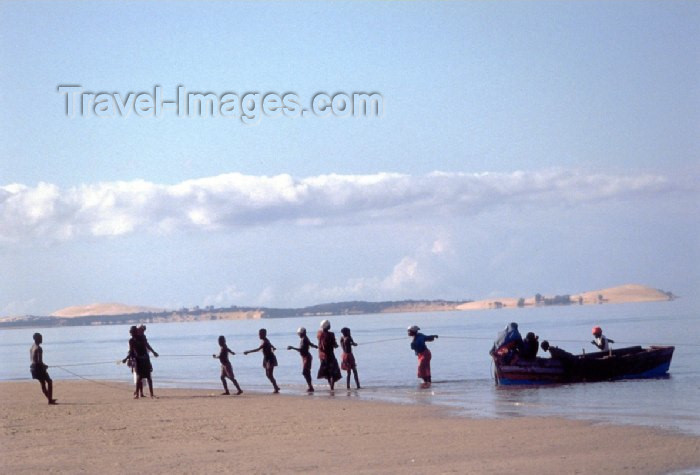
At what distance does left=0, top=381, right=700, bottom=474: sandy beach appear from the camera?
37.2ft

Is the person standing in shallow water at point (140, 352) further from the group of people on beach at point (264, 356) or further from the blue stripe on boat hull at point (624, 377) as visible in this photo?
the blue stripe on boat hull at point (624, 377)

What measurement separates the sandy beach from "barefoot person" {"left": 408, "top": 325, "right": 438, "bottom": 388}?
13.5 feet

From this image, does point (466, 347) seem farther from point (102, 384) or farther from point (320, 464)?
point (320, 464)

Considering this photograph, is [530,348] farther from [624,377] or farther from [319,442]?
[319,442]

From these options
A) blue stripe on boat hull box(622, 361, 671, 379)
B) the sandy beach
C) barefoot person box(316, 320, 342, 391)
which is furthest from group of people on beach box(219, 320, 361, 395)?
blue stripe on boat hull box(622, 361, 671, 379)

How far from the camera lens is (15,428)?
1587 cm

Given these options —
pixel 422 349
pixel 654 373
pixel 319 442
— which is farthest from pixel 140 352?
pixel 654 373

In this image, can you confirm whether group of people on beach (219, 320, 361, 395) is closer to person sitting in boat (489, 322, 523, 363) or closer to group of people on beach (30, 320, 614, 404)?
group of people on beach (30, 320, 614, 404)

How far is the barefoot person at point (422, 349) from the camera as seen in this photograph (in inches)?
906

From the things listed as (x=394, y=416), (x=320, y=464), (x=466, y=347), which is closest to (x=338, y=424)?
(x=394, y=416)

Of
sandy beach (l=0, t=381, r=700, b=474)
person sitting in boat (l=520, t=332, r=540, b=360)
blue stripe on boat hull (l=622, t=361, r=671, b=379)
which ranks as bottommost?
blue stripe on boat hull (l=622, t=361, r=671, b=379)

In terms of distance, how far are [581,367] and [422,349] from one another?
5046 millimetres

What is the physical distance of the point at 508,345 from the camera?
24.6 m

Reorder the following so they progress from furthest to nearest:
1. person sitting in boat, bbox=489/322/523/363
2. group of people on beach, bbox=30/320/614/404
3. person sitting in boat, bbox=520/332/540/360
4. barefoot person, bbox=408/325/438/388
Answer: person sitting in boat, bbox=520/332/540/360 → person sitting in boat, bbox=489/322/523/363 → barefoot person, bbox=408/325/438/388 → group of people on beach, bbox=30/320/614/404
